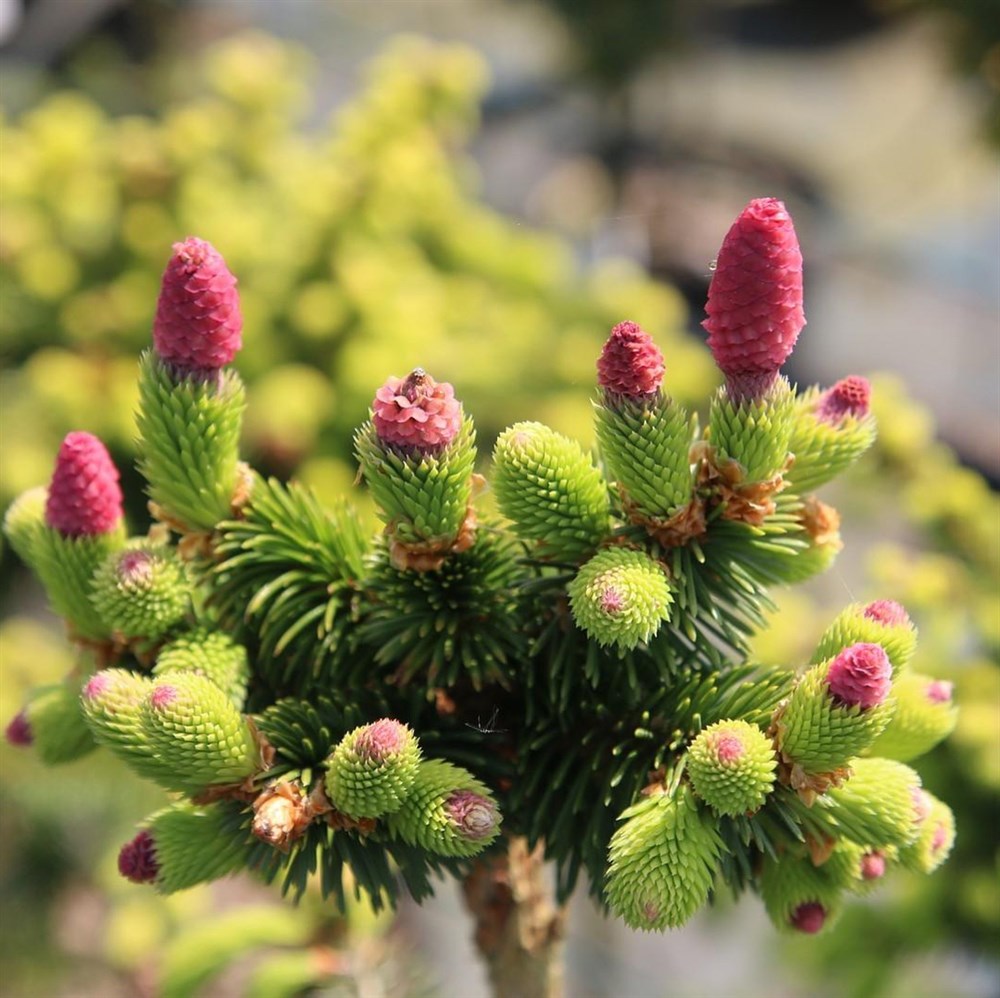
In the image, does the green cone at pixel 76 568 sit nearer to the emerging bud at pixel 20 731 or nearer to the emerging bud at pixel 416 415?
the emerging bud at pixel 20 731

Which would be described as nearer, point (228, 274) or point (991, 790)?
point (228, 274)

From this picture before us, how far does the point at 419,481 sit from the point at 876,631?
23 cm

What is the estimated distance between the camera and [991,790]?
4.75ft

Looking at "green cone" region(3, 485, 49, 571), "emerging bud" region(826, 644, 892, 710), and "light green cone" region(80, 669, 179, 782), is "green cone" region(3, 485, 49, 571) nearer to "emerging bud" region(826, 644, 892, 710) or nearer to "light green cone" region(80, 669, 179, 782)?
"light green cone" region(80, 669, 179, 782)

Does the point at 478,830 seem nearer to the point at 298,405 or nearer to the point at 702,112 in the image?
the point at 298,405

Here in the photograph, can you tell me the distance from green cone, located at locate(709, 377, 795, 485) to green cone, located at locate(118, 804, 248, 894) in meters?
0.32

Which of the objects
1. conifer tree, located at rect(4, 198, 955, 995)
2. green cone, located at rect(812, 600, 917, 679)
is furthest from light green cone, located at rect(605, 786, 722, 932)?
green cone, located at rect(812, 600, 917, 679)

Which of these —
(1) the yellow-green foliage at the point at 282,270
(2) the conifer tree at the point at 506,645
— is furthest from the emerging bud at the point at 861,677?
(1) the yellow-green foliage at the point at 282,270

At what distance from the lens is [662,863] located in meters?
0.53

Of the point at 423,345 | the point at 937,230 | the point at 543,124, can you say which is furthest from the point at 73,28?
A: the point at 423,345

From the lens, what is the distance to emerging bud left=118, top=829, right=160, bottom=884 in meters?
0.59

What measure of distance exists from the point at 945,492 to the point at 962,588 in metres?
0.14

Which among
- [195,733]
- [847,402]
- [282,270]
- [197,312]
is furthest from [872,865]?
[282,270]

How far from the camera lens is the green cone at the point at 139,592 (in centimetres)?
61
